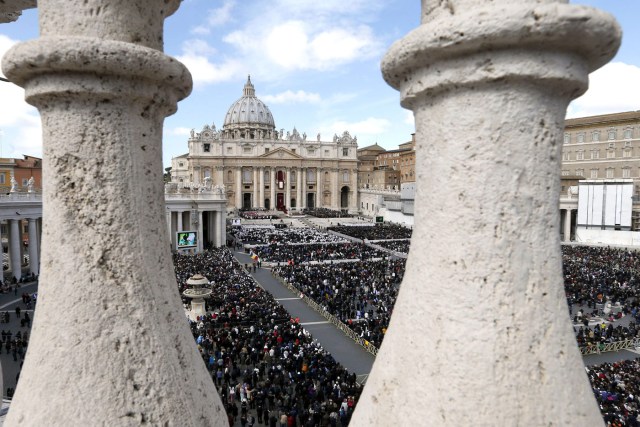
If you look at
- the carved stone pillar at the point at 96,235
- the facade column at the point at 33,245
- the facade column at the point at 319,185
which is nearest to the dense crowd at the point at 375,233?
the facade column at the point at 33,245

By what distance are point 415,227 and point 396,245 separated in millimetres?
37020

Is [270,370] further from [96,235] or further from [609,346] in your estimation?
[609,346]

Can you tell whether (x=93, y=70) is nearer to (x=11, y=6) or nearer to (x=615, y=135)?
(x=11, y=6)

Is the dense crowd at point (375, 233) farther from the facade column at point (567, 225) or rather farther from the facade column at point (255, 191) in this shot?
the facade column at point (255, 191)

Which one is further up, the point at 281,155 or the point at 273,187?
the point at 281,155

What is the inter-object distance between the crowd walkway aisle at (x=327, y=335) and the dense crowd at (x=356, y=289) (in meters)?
0.50

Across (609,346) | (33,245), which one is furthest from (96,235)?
(33,245)

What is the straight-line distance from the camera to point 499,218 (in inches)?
60.4

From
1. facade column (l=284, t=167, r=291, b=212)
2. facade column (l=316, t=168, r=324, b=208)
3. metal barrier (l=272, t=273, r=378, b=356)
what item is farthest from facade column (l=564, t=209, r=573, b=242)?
facade column (l=284, t=167, r=291, b=212)

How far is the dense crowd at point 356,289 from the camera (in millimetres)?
16203

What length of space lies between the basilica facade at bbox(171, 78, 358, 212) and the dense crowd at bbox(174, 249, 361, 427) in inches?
2424

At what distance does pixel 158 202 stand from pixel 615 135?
59.5 m

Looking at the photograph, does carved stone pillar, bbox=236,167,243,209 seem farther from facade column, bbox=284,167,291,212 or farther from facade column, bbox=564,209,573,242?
facade column, bbox=564,209,573,242

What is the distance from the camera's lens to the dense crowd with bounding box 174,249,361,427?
387 inches
